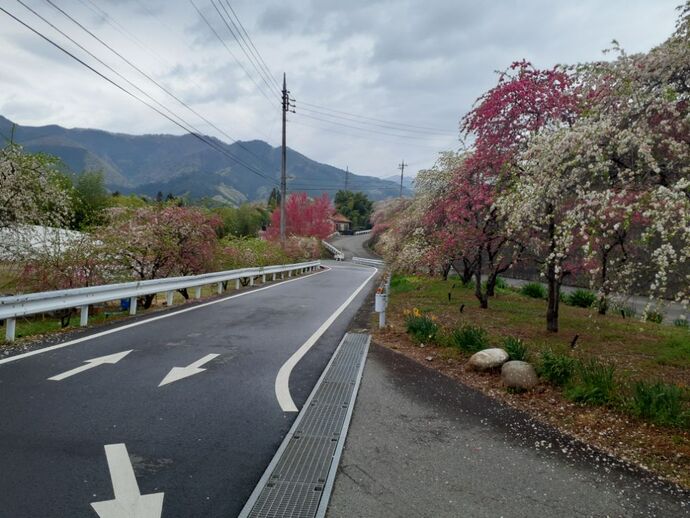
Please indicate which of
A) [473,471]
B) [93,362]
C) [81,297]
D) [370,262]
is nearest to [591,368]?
[473,471]

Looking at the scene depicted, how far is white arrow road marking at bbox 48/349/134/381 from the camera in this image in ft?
17.2

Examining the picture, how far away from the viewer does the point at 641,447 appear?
416 cm

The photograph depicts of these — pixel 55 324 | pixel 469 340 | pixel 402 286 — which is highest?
pixel 469 340

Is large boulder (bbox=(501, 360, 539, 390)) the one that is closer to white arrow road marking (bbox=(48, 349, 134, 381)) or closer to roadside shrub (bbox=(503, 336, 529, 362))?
roadside shrub (bbox=(503, 336, 529, 362))

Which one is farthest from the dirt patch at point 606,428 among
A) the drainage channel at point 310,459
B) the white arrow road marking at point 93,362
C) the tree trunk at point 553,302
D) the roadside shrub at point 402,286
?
the roadside shrub at point 402,286

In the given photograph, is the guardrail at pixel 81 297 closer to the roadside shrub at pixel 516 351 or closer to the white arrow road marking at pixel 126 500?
the white arrow road marking at pixel 126 500

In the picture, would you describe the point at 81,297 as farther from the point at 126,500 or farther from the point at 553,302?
the point at 553,302

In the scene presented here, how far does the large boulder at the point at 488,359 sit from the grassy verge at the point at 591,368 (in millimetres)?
136

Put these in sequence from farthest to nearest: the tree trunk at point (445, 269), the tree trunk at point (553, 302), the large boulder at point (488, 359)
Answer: the tree trunk at point (445, 269), the tree trunk at point (553, 302), the large boulder at point (488, 359)

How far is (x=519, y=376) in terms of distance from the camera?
566 cm

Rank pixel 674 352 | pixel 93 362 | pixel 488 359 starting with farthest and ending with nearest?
1. pixel 674 352
2. pixel 488 359
3. pixel 93 362

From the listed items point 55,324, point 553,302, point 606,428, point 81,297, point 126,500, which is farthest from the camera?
point 55,324

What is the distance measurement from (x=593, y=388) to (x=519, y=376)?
0.86 m

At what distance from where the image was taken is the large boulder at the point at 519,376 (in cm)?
561
